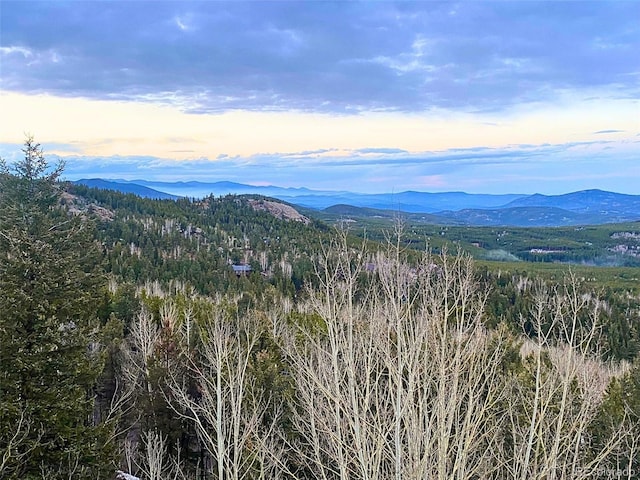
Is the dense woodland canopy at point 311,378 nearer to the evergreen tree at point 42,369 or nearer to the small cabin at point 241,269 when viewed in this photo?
the evergreen tree at point 42,369

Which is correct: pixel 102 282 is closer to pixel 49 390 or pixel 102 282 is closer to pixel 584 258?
pixel 49 390

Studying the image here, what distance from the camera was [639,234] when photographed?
187 meters

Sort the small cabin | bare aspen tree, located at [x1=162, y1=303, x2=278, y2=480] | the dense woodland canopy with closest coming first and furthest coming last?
1. the dense woodland canopy
2. bare aspen tree, located at [x1=162, y1=303, x2=278, y2=480]
3. the small cabin

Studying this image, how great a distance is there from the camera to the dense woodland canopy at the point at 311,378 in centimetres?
956

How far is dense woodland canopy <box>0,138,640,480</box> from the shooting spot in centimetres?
956

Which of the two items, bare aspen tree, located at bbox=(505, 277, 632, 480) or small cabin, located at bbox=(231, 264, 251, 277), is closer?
bare aspen tree, located at bbox=(505, 277, 632, 480)

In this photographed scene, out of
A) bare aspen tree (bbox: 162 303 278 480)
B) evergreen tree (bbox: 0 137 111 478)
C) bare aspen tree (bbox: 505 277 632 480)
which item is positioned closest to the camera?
bare aspen tree (bbox: 505 277 632 480)

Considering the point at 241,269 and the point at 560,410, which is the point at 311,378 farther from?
the point at 241,269

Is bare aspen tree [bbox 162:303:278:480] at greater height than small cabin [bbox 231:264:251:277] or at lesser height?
greater

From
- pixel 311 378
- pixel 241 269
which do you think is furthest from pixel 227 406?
pixel 241 269

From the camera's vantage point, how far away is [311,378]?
10.9 meters

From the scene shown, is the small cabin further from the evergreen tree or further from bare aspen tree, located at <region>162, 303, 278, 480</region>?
the evergreen tree

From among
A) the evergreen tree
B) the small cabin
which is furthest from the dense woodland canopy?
the small cabin

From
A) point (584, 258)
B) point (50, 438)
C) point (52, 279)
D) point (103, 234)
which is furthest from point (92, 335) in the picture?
point (584, 258)
